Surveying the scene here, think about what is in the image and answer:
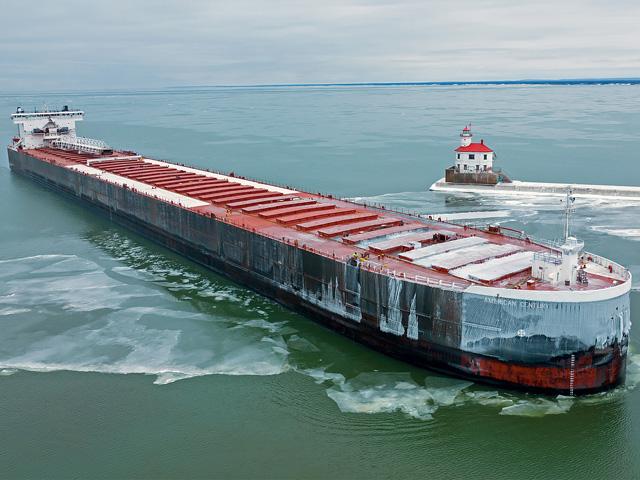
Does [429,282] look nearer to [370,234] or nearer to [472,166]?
[370,234]

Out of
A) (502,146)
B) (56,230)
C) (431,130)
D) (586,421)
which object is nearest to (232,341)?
(586,421)

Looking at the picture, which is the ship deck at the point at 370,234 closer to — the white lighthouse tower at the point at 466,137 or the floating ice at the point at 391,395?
the floating ice at the point at 391,395

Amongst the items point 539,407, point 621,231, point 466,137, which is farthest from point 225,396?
point 466,137

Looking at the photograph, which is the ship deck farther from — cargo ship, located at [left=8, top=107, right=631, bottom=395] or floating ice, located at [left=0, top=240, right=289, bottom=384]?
floating ice, located at [left=0, top=240, right=289, bottom=384]

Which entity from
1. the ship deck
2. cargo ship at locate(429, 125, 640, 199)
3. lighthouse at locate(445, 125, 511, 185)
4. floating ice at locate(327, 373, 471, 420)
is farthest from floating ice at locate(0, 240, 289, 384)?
lighthouse at locate(445, 125, 511, 185)

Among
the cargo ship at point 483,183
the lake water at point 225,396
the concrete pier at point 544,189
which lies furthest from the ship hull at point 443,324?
the cargo ship at point 483,183

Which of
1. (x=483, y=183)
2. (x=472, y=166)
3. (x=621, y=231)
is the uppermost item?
(x=472, y=166)

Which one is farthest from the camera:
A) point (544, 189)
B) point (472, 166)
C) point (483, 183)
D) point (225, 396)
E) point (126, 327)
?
point (472, 166)
